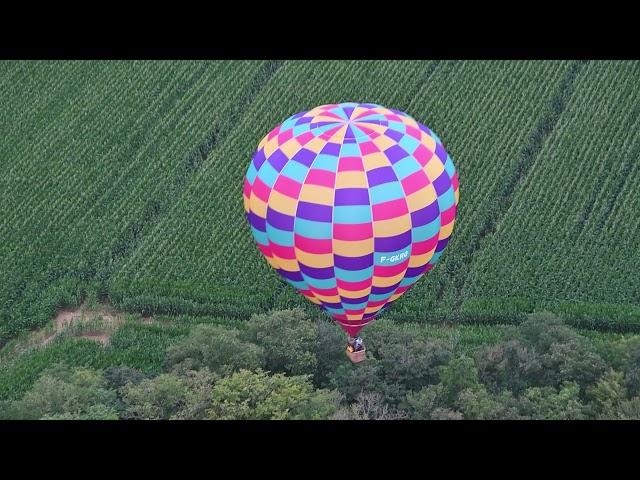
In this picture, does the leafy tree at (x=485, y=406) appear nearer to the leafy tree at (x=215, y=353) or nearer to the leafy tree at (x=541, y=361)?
the leafy tree at (x=541, y=361)

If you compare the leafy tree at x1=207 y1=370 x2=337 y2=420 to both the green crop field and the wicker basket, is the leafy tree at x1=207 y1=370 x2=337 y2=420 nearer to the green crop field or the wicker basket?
the wicker basket

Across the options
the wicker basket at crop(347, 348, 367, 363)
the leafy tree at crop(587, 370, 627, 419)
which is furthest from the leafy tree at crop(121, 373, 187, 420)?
the leafy tree at crop(587, 370, 627, 419)

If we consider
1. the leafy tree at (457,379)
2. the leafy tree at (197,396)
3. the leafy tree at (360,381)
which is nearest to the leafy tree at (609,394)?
the leafy tree at (457,379)

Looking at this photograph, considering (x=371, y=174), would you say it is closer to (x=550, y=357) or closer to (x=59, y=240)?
(x=550, y=357)

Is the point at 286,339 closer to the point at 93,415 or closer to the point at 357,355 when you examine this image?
the point at 357,355

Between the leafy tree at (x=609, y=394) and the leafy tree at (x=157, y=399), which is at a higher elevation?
the leafy tree at (x=157, y=399)

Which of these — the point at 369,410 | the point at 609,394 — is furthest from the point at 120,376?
Answer: the point at 609,394
